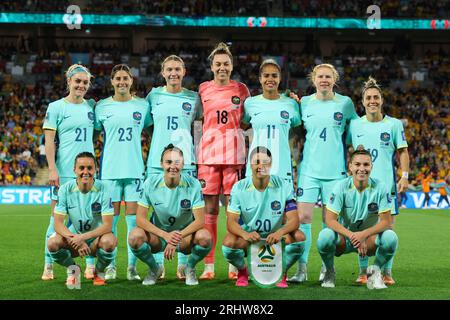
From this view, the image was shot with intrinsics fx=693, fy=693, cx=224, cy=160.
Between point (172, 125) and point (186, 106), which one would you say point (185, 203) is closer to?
point (172, 125)

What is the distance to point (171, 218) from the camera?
6191mm

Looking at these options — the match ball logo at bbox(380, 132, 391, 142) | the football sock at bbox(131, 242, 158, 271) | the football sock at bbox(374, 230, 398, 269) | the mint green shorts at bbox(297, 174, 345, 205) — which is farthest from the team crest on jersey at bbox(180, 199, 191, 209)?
the match ball logo at bbox(380, 132, 391, 142)

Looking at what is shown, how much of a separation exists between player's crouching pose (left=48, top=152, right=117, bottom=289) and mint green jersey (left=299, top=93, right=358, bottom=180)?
1966mm

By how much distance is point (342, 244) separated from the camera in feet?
19.9

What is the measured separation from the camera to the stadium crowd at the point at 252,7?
105 ft

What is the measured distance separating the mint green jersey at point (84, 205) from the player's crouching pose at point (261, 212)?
1097 mm

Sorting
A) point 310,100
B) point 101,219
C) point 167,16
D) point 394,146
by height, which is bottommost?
point 101,219

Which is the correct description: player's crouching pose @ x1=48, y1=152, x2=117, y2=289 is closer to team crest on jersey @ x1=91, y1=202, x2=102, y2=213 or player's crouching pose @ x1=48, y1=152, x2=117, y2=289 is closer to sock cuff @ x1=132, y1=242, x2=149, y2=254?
team crest on jersey @ x1=91, y1=202, x2=102, y2=213

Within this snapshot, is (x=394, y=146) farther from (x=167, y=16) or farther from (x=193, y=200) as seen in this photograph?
(x=167, y=16)

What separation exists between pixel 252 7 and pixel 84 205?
91.2 ft

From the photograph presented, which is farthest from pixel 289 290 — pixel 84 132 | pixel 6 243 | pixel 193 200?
pixel 6 243

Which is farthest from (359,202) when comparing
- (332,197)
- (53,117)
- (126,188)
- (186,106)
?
(53,117)

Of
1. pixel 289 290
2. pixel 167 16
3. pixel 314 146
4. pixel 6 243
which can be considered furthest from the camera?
pixel 167 16

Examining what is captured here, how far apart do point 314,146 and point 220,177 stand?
97 centimetres
